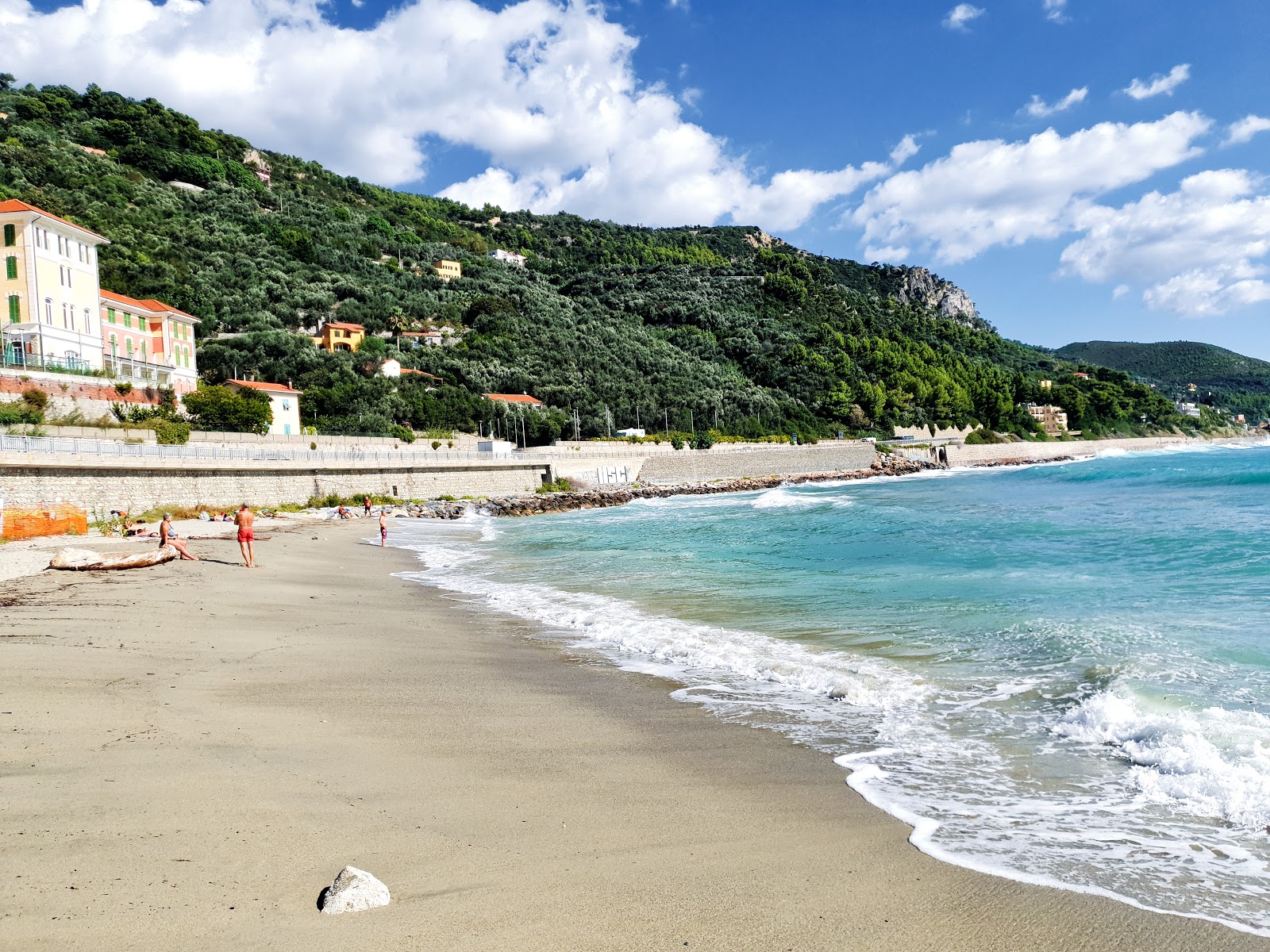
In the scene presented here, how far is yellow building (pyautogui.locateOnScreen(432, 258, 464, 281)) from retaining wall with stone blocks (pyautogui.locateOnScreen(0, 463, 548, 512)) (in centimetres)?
7536

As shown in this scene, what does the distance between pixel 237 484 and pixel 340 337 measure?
51411mm

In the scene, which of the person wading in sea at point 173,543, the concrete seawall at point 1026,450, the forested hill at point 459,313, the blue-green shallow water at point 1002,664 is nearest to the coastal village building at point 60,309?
the forested hill at point 459,313

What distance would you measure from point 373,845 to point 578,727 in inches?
112

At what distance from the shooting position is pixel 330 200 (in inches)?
5458

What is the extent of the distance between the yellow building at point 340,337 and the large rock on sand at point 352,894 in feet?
257

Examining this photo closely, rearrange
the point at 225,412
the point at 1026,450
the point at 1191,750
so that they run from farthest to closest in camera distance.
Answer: the point at 1026,450, the point at 225,412, the point at 1191,750

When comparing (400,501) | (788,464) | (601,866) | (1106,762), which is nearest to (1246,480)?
(788,464)

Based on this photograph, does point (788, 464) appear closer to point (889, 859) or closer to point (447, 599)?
point (447, 599)

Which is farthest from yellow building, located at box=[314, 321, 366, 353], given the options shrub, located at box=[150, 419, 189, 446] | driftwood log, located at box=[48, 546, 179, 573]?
driftwood log, located at box=[48, 546, 179, 573]

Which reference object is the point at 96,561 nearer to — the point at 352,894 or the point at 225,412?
the point at 352,894

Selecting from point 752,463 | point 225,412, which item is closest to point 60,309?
point 225,412

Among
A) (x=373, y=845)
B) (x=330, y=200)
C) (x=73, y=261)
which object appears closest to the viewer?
(x=373, y=845)

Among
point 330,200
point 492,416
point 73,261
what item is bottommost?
point 492,416

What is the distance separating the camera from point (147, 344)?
41969mm
